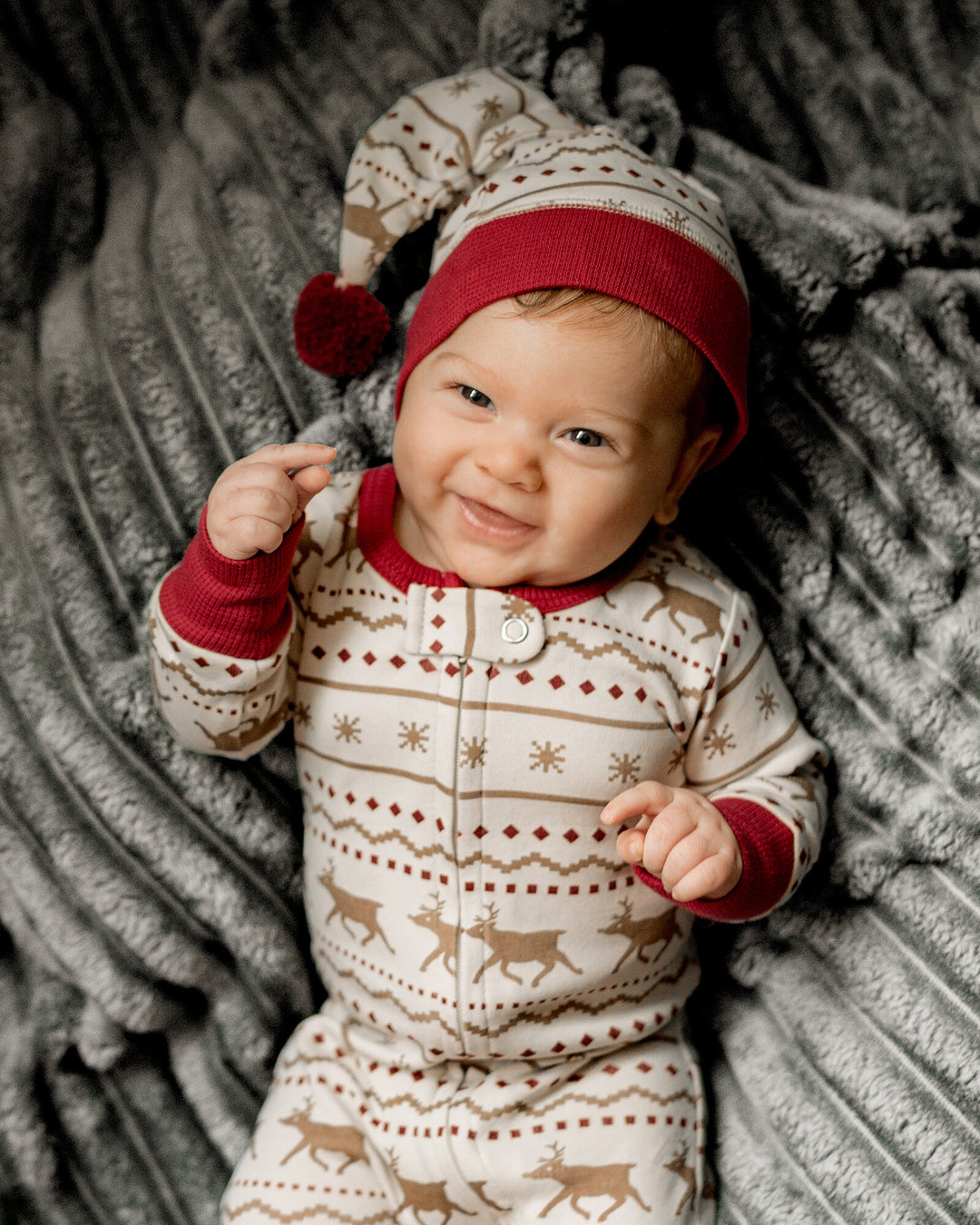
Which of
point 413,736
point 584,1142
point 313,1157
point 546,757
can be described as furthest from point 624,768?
point 313,1157

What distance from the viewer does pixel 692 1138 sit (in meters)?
0.95

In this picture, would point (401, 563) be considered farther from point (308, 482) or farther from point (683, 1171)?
point (683, 1171)

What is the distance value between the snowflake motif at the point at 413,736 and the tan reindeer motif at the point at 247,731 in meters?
0.10

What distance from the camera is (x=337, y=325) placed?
38.8 inches

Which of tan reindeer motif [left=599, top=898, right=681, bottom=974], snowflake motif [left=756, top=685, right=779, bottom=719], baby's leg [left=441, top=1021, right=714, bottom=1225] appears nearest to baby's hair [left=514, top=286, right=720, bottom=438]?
snowflake motif [left=756, top=685, right=779, bottom=719]

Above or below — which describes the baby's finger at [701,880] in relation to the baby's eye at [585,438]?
below

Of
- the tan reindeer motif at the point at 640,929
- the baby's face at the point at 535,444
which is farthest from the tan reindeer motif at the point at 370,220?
the tan reindeer motif at the point at 640,929

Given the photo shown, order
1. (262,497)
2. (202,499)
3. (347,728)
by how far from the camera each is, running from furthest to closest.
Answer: (202,499) < (347,728) < (262,497)

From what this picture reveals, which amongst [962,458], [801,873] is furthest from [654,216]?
[801,873]

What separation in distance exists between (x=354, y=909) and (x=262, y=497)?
1.16 feet

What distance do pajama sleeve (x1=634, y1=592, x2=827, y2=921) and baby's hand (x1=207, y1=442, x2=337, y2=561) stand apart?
1.15ft

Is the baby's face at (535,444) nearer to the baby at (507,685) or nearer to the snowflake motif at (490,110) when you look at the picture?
the baby at (507,685)

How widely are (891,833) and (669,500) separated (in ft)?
1.08

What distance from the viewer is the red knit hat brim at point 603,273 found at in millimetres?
832
